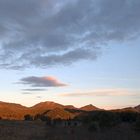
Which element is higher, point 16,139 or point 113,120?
point 113,120

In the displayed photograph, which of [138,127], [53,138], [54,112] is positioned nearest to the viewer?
[53,138]

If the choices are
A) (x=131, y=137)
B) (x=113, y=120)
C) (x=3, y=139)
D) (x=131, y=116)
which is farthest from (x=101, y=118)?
(x=3, y=139)

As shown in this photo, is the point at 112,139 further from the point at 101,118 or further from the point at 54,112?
the point at 54,112

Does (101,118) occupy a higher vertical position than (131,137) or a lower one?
higher

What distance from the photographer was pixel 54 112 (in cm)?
14475

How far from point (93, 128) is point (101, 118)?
1287 centimetres

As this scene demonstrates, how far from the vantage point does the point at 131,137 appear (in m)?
46.2

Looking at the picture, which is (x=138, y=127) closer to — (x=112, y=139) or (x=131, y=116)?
(x=112, y=139)

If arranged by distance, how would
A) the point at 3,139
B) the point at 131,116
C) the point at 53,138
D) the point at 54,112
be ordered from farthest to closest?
the point at 54,112, the point at 131,116, the point at 53,138, the point at 3,139

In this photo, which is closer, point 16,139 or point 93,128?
point 16,139

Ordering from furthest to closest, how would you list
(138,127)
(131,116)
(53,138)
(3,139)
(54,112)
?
(54,112), (131,116), (138,127), (53,138), (3,139)

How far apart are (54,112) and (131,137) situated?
99571mm

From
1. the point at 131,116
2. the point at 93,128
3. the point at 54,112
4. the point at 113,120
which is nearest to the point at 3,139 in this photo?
the point at 93,128

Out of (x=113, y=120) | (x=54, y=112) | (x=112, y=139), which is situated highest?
(x=54, y=112)
